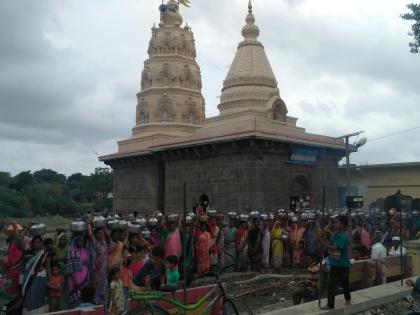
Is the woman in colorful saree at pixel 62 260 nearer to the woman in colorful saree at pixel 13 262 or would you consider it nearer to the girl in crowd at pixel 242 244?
the woman in colorful saree at pixel 13 262

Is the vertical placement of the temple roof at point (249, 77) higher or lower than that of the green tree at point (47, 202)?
higher

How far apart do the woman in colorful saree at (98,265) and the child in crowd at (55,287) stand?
0.40 meters

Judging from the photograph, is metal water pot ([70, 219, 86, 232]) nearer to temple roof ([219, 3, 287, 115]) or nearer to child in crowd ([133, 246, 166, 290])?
child in crowd ([133, 246, 166, 290])

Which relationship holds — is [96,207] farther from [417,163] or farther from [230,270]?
[230,270]

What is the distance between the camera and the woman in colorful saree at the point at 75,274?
18.6 ft

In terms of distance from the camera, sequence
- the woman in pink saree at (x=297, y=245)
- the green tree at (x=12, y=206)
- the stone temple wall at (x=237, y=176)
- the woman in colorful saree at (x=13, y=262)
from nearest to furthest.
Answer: the woman in colorful saree at (x=13, y=262) < the woman in pink saree at (x=297, y=245) < the stone temple wall at (x=237, y=176) < the green tree at (x=12, y=206)

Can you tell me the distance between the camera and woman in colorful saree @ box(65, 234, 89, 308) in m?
5.67

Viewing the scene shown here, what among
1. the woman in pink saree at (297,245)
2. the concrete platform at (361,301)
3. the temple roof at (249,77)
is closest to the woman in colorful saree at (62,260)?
the concrete platform at (361,301)

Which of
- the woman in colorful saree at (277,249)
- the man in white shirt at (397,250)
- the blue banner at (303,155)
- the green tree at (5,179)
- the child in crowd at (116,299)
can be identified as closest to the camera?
the child in crowd at (116,299)

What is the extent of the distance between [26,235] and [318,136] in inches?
610

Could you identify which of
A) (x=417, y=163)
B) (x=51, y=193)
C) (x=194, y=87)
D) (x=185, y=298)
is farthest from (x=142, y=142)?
(x=51, y=193)

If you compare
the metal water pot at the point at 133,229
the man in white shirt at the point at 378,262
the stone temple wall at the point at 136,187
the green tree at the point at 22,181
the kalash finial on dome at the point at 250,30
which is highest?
the kalash finial on dome at the point at 250,30

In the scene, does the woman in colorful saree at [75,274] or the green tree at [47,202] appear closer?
the woman in colorful saree at [75,274]

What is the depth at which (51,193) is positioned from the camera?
4806 cm
